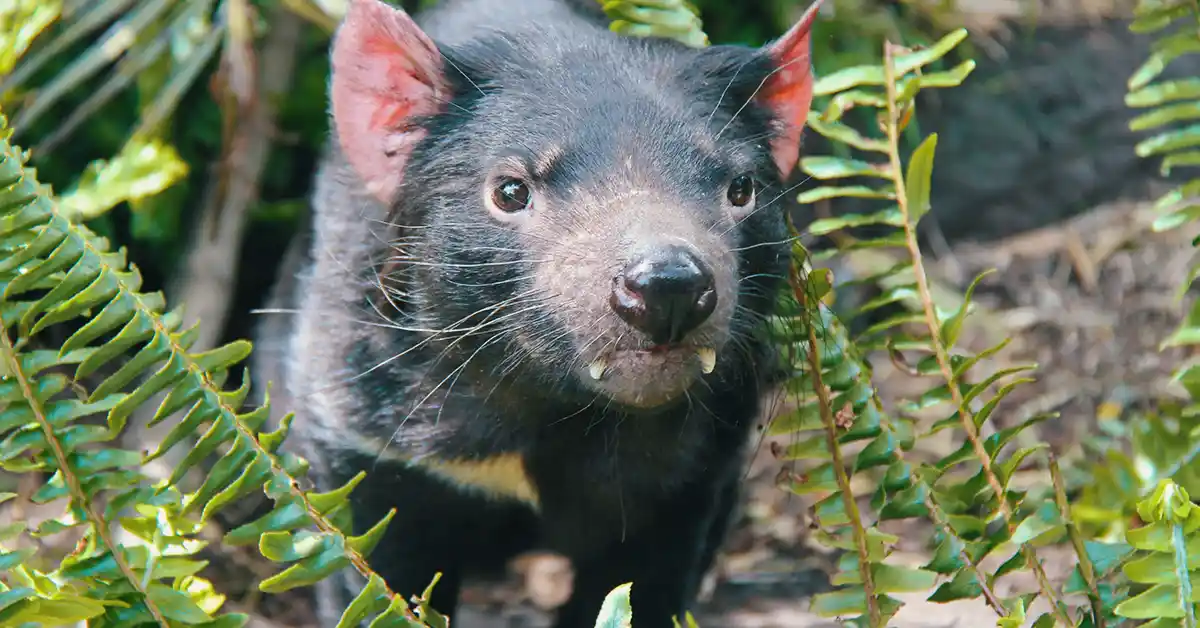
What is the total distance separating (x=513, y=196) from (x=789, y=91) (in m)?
0.75

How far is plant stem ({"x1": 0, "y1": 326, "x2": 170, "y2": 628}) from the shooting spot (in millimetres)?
2691

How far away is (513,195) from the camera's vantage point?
294 centimetres

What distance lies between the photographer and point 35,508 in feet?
14.3

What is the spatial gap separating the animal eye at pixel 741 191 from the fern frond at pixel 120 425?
1053 mm

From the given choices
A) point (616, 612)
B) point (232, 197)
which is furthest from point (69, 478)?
point (232, 197)

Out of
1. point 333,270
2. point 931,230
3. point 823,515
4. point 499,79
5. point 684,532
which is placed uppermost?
point 499,79

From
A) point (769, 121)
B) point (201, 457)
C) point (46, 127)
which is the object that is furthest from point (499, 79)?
point (46, 127)

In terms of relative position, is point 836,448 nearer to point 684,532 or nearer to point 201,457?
point 684,532

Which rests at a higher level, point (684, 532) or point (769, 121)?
point (769, 121)

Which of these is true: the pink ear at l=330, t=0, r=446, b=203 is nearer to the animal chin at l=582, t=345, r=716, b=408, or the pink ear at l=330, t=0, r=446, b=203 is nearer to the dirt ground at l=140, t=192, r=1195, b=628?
the animal chin at l=582, t=345, r=716, b=408

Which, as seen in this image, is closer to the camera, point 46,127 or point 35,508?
point 35,508

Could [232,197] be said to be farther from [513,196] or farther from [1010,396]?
[1010,396]

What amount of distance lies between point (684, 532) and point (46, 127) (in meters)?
2.83

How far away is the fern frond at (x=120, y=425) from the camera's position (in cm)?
264
